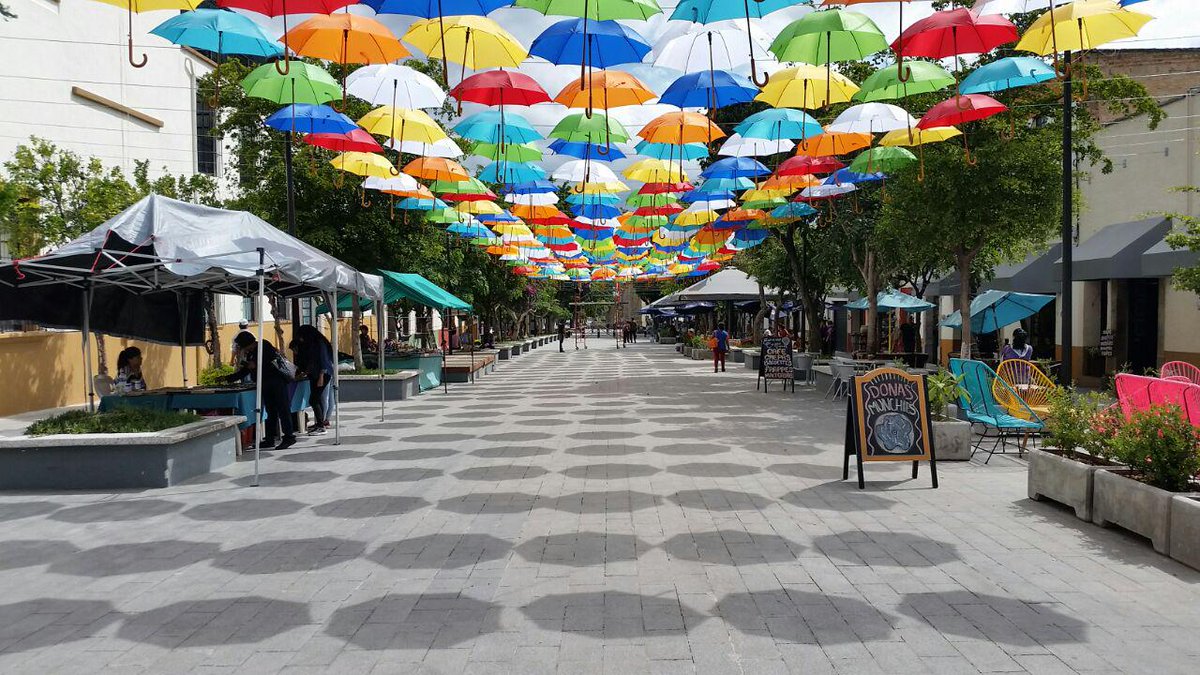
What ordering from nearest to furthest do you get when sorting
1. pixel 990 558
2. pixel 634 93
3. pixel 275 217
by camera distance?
pixel 990 558
pixel 634 93
pixel 275 217

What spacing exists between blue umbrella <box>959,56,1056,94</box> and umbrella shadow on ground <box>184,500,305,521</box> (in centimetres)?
964

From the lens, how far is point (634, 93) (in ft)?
36.2

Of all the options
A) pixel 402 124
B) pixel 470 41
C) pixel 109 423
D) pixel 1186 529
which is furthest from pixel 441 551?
pixel 402 124

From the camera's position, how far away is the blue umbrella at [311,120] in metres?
12.1

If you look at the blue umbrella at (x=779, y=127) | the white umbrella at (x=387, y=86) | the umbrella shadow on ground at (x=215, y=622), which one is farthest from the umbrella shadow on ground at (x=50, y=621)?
the blue umbrella at (x=779, y=127)

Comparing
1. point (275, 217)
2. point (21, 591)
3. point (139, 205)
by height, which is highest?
point (275, 217)

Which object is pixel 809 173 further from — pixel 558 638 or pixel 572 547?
pixel 558 638

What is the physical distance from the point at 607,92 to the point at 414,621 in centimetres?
793

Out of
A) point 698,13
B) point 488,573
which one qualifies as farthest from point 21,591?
point 698,13

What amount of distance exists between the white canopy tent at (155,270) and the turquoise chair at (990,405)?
875cm

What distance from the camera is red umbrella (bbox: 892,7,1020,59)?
9375mm

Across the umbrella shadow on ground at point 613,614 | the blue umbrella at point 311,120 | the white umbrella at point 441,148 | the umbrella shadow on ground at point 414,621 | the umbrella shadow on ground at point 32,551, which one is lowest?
the umbrella shadow on ground at point 32,551

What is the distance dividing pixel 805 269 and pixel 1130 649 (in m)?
20.6

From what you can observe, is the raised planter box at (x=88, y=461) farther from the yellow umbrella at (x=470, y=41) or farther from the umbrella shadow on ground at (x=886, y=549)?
the umbrella shadow on ground at (x=886, y=549)
